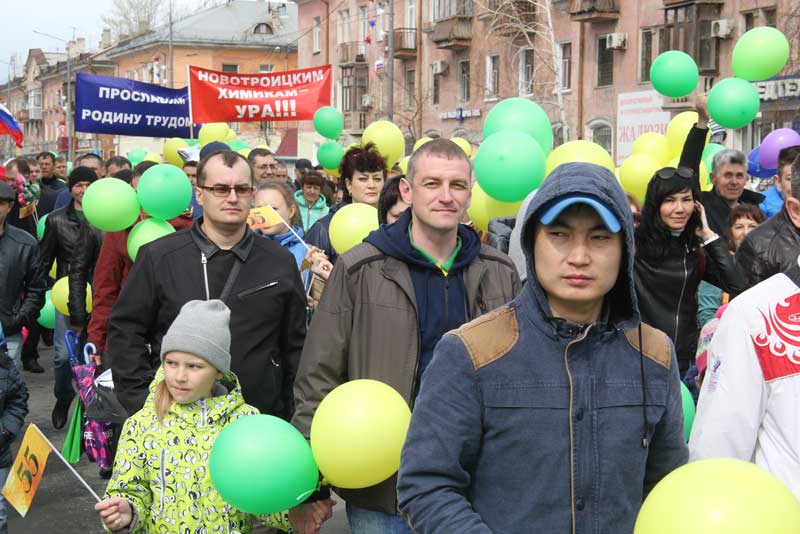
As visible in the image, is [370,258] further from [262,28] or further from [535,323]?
[262,28]

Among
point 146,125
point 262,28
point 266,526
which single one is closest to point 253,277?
point 266,526

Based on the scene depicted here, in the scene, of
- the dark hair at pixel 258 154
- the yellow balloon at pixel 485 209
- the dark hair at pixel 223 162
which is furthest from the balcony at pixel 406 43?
the dark hair at pixel 223 162

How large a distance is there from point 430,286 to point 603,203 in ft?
5.75

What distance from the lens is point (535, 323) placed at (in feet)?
7.69

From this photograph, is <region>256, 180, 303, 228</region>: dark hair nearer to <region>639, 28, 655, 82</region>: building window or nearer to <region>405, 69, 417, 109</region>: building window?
<region>639, 28, 655, 82</region>: building window

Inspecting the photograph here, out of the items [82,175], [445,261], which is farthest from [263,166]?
[445,261]

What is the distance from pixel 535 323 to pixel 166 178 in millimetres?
4373

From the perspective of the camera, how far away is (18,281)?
25.5ft

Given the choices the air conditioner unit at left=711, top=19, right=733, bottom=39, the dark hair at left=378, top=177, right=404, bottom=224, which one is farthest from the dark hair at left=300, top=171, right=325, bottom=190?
the air conditioner unit at left=711, top=19, right=733, bottom=39

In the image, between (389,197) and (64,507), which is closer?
(389,197)

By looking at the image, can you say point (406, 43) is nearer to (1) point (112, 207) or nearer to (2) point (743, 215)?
(2) point (743, 215)

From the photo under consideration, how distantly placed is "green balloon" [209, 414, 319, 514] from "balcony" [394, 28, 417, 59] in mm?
42313

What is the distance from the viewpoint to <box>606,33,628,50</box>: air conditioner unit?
31.6 metres

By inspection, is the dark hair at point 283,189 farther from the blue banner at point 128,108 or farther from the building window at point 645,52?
the building window at point 645,52
